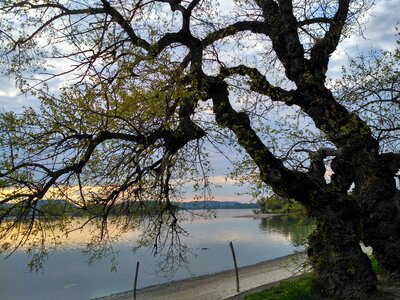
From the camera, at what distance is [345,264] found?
8609 millimetres

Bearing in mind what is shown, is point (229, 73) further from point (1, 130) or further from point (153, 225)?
point (1, 130)

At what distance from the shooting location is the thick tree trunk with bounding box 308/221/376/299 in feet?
27.9

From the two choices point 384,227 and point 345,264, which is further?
point 384,227

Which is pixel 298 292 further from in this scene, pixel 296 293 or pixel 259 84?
pixel 259 84

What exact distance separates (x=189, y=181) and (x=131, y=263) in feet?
87.6

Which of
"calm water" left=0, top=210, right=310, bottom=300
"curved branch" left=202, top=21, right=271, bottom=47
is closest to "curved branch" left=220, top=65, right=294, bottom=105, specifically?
"curved branch" left=202, top=21, right=271, bottom=47

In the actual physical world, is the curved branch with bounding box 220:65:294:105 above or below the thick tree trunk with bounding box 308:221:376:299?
above

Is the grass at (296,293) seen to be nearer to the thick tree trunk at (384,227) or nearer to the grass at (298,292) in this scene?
the grass at (298,292)

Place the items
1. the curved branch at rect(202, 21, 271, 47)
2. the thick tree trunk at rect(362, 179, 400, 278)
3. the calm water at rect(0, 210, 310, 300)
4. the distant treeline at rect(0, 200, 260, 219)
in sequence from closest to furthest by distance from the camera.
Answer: the distant treeline at rect(0, 200, 260, 219)
the thick tree trunk at rect(362, 179, 400, 278)
the curved branch at rect(202, 21, 271, 47)
the calm water at rect(0, 210, 310, 300)

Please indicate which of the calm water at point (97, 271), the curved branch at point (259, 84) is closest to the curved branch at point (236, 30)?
the curved branch at point (259, 84)

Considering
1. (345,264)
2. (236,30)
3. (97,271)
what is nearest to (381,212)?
(345,264)

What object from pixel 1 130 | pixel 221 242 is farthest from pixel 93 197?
pixel 221 242

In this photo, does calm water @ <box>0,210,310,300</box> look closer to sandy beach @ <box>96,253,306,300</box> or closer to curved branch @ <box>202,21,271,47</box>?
sandy beach @ <box>96,253,306,300</box>

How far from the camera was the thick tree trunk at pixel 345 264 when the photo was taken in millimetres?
8500
